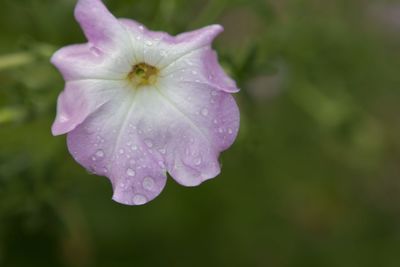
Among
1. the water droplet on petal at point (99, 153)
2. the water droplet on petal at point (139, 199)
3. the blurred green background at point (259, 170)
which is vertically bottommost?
the blurred green background at point (259, 170)

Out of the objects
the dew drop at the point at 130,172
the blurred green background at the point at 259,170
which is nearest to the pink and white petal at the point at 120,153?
the dew drop at the point at 130,172

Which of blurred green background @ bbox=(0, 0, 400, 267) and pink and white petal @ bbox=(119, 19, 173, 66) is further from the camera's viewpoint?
blurred green background @ bbox=(0, 0, 400, 267)

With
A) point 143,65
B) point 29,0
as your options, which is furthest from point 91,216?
point 143,65

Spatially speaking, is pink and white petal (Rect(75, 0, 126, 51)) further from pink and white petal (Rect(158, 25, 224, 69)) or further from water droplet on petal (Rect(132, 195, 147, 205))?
water droplet on petal (Rect(132, 195, 147, 205))

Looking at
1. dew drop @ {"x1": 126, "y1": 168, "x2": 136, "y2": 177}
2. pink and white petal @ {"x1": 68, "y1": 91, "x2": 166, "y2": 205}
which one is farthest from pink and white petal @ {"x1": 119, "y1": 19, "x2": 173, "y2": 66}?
dew drop @ {"x1": 126, "y1": 168, "x2": 136, "y2": 177}

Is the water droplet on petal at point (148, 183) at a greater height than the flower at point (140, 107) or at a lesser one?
lesser

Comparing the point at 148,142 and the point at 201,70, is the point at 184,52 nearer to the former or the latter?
the point at 201,70

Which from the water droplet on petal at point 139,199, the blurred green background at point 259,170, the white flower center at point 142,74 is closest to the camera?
the water droplet on petal at point 139,199

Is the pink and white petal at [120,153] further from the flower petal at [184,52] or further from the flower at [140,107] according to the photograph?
the flower petal at [184,52]
